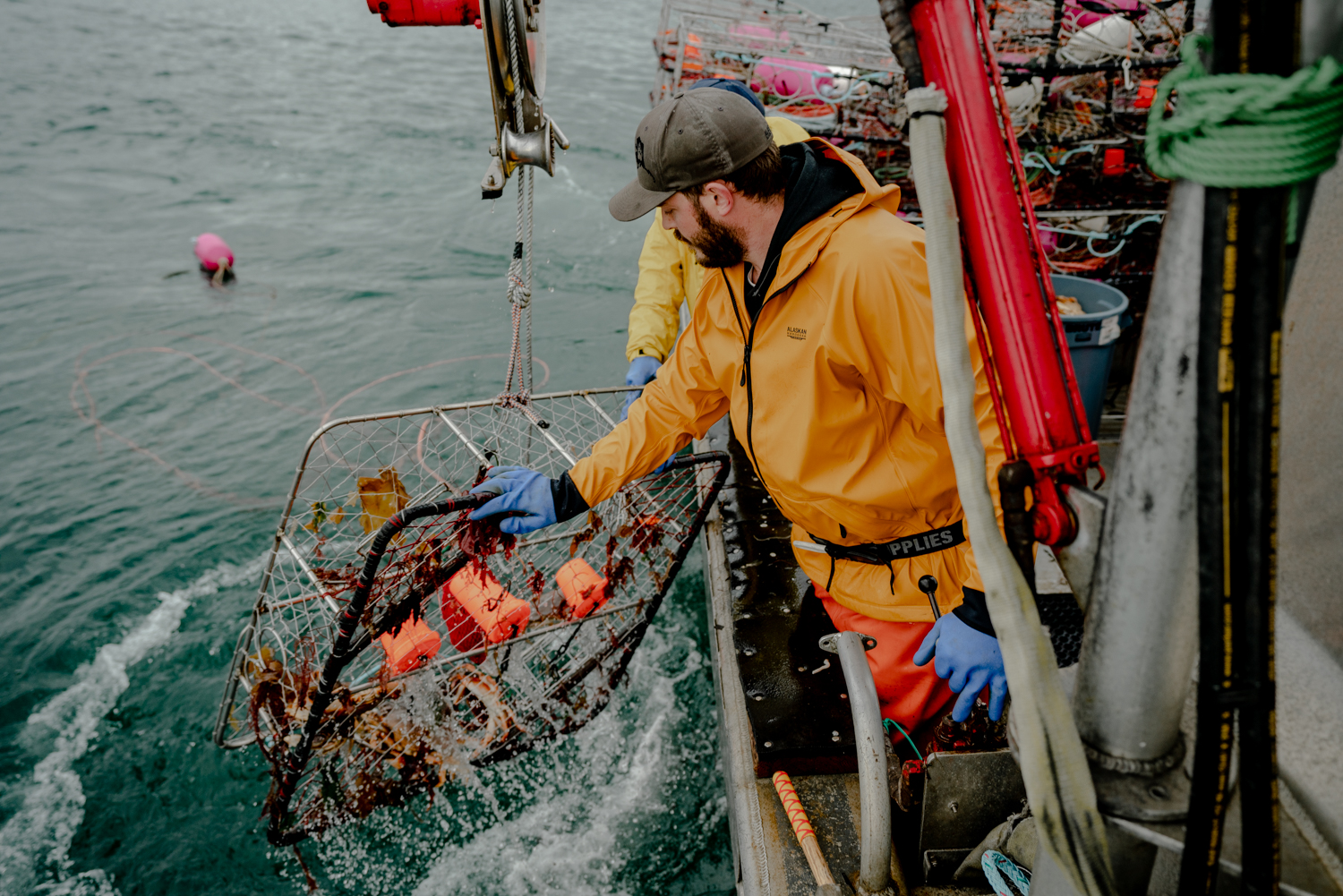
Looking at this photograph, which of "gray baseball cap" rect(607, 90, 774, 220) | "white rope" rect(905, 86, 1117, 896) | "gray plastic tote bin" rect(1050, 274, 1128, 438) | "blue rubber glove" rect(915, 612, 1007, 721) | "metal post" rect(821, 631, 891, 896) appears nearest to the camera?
"white rope" rect(905, 86, 1117, 896)

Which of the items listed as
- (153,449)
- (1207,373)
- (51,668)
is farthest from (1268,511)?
(153,449)

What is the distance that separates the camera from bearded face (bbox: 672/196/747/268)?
235 centimetres

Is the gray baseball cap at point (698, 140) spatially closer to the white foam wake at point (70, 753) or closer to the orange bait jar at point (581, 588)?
the orange bait jar at point (581, 588)

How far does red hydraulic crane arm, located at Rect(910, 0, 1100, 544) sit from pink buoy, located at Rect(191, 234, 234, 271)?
1093cm

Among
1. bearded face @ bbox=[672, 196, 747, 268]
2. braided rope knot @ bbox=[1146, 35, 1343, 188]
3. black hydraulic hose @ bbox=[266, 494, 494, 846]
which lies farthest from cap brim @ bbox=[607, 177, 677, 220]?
braided rope knot @ bbox=[1146, 35, 1343, 188]

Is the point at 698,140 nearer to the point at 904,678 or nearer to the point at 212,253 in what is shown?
the point at 904,678

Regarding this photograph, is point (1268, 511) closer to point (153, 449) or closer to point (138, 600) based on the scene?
point (138, 600)

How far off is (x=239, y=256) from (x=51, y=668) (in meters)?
7.42

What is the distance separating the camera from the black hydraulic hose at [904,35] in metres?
1.10

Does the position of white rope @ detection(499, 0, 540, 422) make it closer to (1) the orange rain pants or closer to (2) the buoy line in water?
(1) the orange rain pants

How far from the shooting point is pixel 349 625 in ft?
7.89

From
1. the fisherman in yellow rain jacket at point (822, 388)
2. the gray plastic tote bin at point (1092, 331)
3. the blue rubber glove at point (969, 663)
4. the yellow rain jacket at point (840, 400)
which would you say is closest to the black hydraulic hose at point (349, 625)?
the fisherman in yellow rain jacket at point (822, 388)

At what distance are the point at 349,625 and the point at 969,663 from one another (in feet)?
6.20

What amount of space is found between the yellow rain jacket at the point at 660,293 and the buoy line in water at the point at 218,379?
365cm
